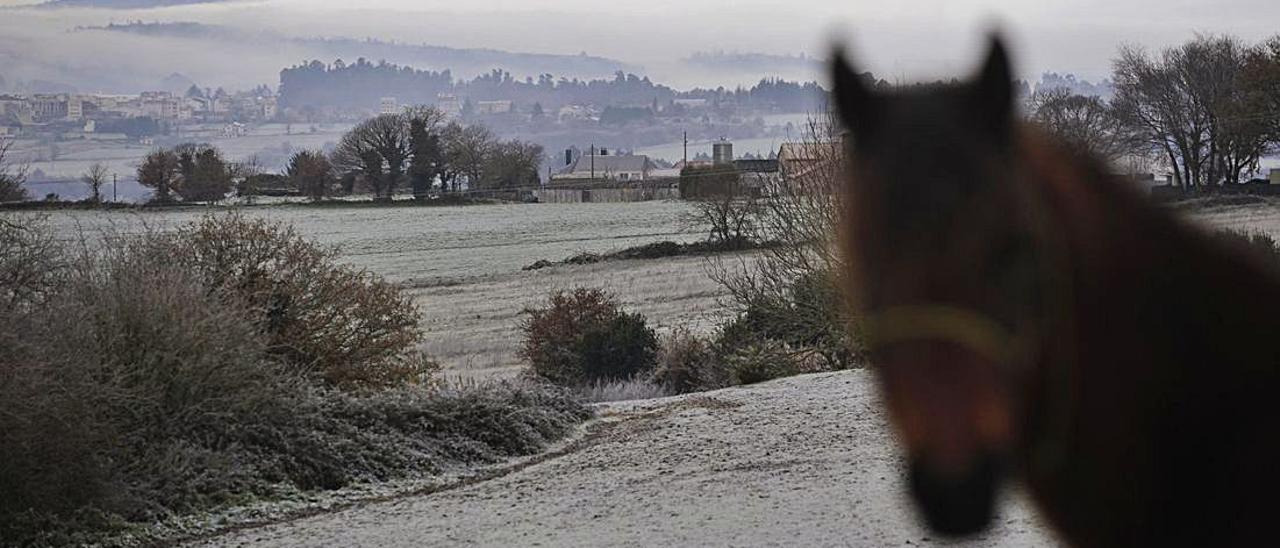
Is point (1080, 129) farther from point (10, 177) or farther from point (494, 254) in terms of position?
point (494, 254)

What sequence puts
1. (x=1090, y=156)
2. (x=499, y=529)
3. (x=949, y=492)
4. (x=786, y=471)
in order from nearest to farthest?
(x=949, y=492) < (x=1090, y=156) < (x=499, y=529) < (x=786, y=471)

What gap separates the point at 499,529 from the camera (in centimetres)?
866

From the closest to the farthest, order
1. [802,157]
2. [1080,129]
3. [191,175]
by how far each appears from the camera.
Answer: [1080,129]
[802,157]
[191,175]

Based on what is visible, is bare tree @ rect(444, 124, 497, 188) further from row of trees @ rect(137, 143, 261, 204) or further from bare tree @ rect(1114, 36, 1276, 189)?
bare tree @ rect(1114, 36, 1276, 189)

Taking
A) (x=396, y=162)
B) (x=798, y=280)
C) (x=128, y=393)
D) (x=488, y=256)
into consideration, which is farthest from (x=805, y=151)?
(x=396, y=162)

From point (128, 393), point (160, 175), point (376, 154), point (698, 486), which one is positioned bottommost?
point (698, 486)

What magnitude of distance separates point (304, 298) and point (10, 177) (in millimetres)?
5052

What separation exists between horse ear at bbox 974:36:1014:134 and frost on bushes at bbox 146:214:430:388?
12.6m

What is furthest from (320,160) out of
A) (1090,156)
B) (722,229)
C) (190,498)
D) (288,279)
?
(1090,156)

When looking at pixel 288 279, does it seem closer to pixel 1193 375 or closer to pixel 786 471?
pixel 786 471

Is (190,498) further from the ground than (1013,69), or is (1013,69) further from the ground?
(1013,69)

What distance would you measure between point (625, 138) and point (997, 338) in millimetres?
80592

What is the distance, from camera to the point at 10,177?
53.7 ft

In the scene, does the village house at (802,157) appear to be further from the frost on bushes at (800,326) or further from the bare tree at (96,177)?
the bare tree at (96,177)
